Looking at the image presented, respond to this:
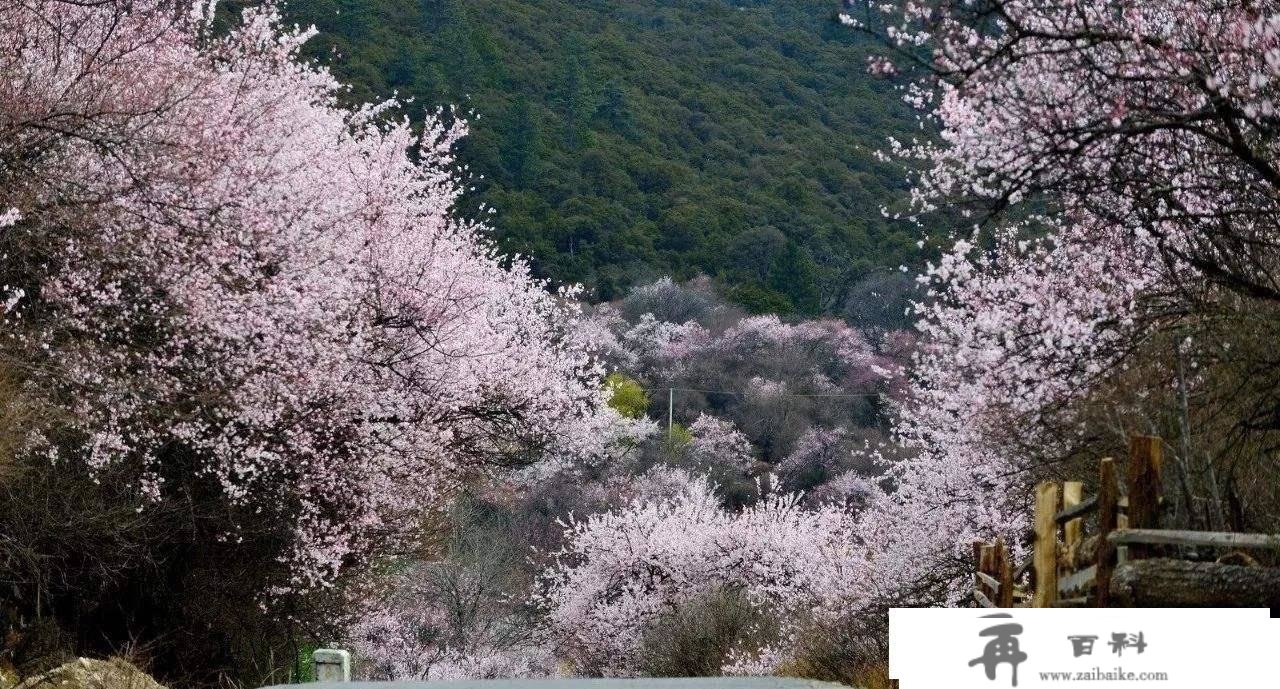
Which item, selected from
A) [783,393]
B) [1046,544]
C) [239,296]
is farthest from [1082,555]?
[783,393]

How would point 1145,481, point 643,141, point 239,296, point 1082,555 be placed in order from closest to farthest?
point 1145,481, point 1082,555, point 239,296, point 643,141

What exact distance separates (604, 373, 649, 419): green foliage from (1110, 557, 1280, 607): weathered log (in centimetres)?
4790

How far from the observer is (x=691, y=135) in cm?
7044

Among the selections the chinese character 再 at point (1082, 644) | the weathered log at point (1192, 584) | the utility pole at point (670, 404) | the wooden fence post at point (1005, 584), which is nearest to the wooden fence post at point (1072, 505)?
the wooden fence post at point (1005, 584)

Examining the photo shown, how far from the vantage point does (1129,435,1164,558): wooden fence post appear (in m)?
7.07

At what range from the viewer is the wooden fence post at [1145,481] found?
7066mm

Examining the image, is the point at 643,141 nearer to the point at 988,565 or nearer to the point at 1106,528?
the point at 988,565

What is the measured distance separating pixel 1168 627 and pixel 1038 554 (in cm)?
384

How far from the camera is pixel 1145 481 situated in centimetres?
709

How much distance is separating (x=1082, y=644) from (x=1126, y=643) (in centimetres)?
14

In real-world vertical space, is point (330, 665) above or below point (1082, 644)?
below

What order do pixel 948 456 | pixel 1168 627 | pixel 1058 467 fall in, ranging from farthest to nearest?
pixel 948 456
pixel 1058 467
pixel 1168 627

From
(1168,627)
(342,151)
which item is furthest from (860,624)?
(1168,627)

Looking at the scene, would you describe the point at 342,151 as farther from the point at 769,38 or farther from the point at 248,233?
the point at 769,38
